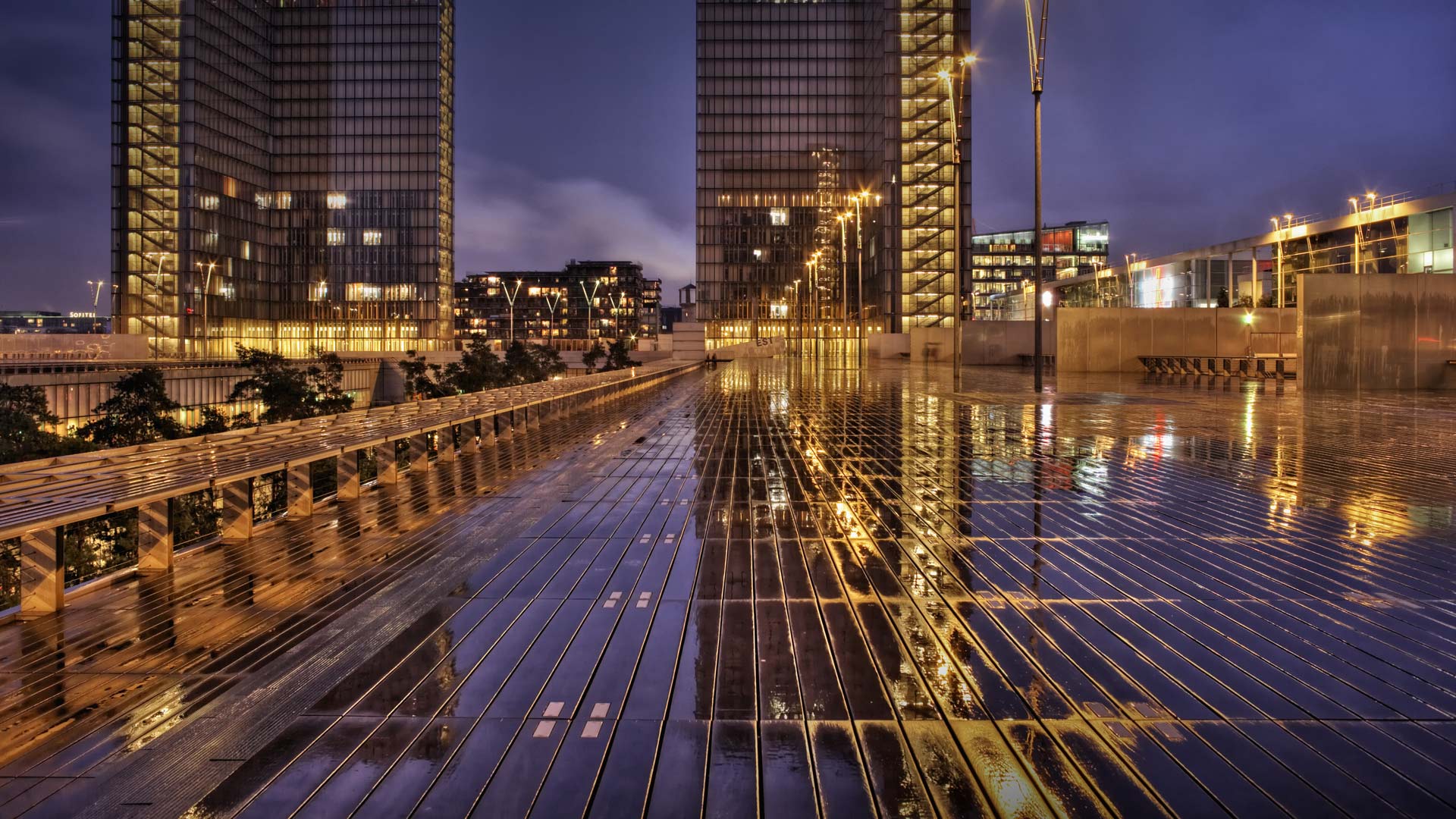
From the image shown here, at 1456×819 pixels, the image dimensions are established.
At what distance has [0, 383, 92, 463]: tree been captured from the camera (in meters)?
22.0

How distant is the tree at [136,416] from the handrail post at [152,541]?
24191 mm

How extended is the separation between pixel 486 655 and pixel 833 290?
10214cm

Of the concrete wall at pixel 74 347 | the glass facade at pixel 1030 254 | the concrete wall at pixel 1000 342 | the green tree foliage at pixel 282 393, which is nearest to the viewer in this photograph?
the green tree foliage at pixel 282 393

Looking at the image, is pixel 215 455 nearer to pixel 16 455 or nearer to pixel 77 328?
pixel 16 455

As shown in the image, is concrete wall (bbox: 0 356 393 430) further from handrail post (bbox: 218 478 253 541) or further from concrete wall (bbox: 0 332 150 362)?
handrail post (bbox: 218 478 253 541)

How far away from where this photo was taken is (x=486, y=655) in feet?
14.2

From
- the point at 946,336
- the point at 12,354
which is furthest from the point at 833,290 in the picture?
the point at 12,354

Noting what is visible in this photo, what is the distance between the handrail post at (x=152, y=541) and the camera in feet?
20.0

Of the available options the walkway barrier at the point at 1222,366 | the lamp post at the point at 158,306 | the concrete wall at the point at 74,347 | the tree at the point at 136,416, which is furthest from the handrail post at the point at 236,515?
the lamp post at the point at 158,306

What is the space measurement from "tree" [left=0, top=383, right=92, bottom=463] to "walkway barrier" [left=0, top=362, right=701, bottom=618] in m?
15.1

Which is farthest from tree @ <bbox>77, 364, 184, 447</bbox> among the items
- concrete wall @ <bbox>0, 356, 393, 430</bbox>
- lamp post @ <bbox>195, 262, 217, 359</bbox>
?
lamp post @ <bbox>195, 262, 217, 359</bbox>

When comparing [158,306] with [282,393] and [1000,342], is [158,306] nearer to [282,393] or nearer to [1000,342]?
[282,393]

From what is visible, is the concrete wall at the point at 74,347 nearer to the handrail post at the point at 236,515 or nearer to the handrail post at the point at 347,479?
the handrail post at the point at 347,479

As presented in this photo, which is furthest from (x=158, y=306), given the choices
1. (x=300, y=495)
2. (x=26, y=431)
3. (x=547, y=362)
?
(x=300, y=495)
